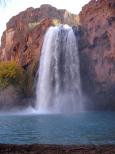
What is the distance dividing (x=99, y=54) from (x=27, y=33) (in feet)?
80.5

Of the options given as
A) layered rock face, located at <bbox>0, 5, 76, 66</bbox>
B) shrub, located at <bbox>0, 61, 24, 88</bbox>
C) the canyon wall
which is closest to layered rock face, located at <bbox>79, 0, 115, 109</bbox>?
the canyon wall

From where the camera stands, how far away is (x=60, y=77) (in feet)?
232

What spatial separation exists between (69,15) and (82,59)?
5561 cm

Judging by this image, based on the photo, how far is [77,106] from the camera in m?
70.1

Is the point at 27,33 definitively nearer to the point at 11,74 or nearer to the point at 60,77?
the point at 11,74

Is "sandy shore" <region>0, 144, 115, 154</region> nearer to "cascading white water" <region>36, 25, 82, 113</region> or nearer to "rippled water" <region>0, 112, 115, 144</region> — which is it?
"rippled water" <region>0, 112, 115, 144</region>

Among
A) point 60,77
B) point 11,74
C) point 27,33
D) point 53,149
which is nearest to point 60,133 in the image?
point 53,149

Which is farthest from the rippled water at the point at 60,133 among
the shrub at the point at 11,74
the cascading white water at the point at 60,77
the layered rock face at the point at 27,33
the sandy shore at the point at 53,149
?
the layered rock face at the point at 27,33

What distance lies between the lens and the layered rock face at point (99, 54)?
65938 millimetres

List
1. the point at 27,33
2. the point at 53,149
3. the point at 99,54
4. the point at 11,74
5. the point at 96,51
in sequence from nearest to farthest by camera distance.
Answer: the point at 53,149 < the point at 99,54 < the point at 96,51 < the point at 11,74 < the point at 27,33

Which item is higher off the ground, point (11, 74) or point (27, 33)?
point (27, 33)

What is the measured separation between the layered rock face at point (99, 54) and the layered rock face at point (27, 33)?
1197cm

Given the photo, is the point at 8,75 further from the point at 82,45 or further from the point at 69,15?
the point at 69,15

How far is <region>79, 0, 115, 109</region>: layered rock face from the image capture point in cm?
6594
